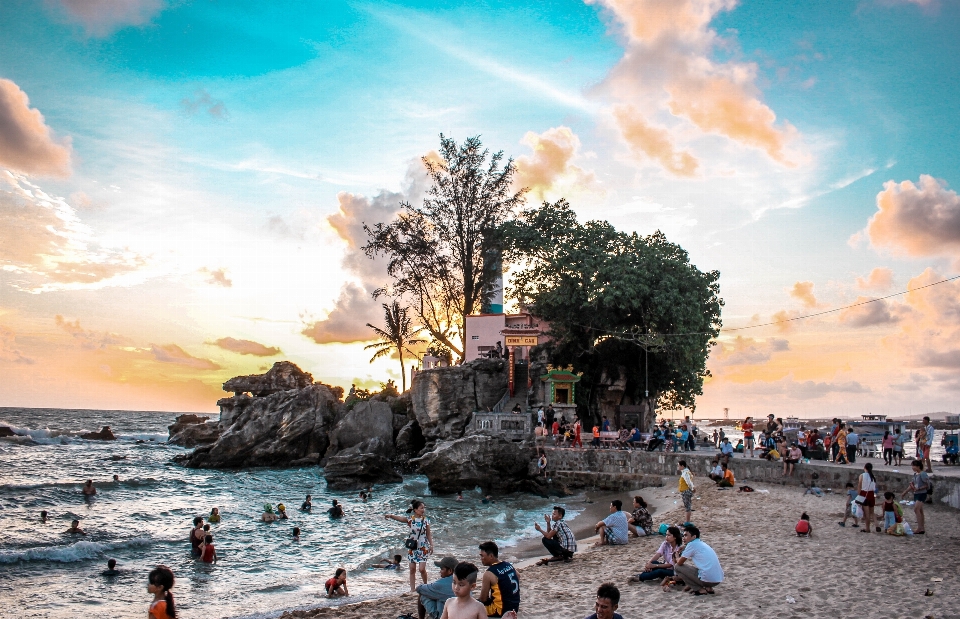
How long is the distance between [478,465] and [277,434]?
21418 mm

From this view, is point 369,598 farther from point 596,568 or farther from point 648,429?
point 648,429

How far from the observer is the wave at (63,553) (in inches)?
747

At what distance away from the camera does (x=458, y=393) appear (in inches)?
1510

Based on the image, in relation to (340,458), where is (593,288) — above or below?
above

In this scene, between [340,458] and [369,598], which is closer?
[369,598]

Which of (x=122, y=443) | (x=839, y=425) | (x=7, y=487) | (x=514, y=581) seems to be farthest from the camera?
(x=122, y=443)

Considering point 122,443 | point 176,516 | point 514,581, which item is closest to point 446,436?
point 176,516

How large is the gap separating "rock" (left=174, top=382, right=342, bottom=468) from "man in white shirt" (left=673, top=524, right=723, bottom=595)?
3879 centimetres

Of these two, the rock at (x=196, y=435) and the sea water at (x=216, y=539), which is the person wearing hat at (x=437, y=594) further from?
the rock at (x=196, y=435)

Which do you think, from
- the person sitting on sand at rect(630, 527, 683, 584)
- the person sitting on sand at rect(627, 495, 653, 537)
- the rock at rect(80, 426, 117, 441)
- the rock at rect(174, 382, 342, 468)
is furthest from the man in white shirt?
the rock at rect(80, 426, 117, 441)

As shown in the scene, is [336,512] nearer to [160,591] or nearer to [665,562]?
[665,562]

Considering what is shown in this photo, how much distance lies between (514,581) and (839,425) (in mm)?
22159

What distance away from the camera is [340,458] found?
117 ft

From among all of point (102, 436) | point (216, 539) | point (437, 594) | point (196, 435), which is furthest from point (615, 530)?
point (102, 436)
